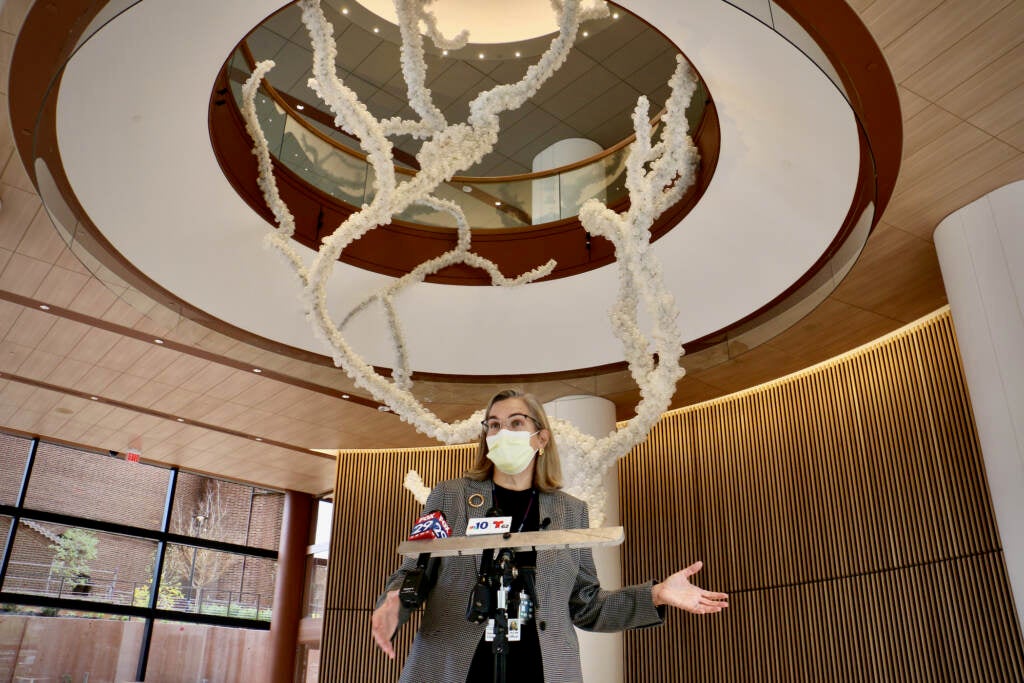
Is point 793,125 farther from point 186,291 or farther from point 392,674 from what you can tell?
point 392,674

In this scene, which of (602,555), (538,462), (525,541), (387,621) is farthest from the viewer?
(602,555)

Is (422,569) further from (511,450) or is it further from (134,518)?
(134,518)

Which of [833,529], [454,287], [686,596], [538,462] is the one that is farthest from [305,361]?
[686,596]

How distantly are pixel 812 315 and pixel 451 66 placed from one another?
3.43 metres

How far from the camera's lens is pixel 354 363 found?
537cm

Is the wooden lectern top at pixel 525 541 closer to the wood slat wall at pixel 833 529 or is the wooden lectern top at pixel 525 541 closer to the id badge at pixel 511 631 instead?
the id badge at pixel 511 631

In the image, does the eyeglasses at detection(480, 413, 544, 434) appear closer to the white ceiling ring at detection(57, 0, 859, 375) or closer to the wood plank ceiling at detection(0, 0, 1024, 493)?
the wood plank ceiling at detection(0, 0, 1024, 493)

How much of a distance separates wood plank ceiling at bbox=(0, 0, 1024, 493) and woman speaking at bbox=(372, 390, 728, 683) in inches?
114

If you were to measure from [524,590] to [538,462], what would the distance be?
48 cm

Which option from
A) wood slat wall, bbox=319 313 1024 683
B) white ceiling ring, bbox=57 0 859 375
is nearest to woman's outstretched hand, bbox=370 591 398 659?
white ceiling ring, bbox=57 0 859 375

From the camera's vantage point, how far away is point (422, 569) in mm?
1769

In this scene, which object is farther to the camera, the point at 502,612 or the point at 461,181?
the point at 461,181

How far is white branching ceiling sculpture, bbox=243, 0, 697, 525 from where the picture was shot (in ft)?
14.4

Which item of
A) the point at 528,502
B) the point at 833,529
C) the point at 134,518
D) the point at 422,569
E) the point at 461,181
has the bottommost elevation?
the point at 422,569
